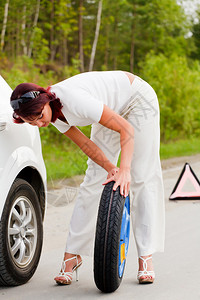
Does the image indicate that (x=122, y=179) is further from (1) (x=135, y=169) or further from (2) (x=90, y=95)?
(2) (x=90, y=95)

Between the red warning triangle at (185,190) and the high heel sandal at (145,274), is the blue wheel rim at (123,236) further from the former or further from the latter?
the red warning triangle at (185,190)

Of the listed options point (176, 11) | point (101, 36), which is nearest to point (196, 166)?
point (101, 36)

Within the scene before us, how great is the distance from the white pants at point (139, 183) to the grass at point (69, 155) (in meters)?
5.12

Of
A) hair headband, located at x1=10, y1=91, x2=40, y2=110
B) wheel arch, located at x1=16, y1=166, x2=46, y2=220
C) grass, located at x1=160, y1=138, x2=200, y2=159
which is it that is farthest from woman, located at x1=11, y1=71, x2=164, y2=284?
grass, located at x1=160, y1=138, x2=200, y2=159

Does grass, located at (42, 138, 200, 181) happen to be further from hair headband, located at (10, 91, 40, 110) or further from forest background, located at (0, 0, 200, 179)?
hair headband, located at (10, 91, 40, 110)

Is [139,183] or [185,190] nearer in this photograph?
[139,183]

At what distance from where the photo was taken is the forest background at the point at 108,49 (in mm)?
15297

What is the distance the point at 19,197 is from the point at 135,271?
113 centimetres

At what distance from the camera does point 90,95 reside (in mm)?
3572

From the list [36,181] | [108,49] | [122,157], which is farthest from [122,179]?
[108,49]

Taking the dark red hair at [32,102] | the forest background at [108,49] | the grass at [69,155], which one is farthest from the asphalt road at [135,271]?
the forest background at [108,49]

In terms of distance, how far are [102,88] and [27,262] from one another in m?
1.35

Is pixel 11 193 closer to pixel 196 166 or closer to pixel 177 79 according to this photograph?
pixel 196 166

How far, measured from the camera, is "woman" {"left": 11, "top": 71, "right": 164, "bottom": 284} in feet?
12.0
